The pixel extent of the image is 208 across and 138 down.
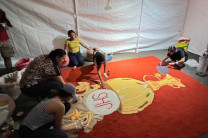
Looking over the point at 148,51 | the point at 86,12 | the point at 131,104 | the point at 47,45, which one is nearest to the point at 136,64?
the point at 148,51

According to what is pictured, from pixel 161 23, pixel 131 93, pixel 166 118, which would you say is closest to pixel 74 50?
pixel 131 93

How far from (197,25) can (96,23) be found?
2.87m

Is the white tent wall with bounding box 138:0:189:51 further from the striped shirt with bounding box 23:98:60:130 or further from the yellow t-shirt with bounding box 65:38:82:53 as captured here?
the striped shirt with bounding box 23:98:60:130

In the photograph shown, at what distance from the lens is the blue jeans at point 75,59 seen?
3298mm

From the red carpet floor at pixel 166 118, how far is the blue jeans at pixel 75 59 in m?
0.55

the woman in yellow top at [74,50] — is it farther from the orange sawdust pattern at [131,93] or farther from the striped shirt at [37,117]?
the striped shirt at [37,117]

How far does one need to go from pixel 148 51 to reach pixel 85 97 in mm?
2873

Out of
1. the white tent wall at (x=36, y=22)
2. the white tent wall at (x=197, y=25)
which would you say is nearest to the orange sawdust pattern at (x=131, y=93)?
the white tent wall at (x=36, y=22)

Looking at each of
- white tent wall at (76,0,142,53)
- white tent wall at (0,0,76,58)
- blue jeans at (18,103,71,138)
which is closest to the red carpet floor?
blue jeans at (18,103,71,138)

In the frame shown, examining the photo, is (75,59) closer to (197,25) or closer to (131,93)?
(131,93)

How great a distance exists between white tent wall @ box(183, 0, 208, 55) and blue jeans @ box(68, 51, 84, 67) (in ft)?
10.9

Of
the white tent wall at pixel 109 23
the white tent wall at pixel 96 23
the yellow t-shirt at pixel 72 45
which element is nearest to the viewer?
the white tent wall at pixel 96 23

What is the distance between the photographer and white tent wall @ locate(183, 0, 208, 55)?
380cm

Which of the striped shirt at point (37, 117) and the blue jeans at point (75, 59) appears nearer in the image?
the striped shirt at point (37, 117)
